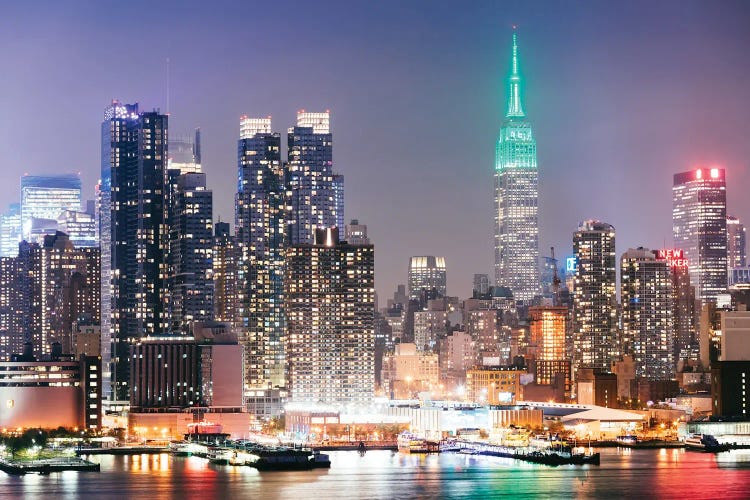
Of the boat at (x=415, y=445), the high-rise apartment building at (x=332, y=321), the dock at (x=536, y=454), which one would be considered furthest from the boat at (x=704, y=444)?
the high-rise apartment building at (x=332, y=321)

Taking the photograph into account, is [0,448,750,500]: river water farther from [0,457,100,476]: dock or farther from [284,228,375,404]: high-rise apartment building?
[284,228,375,404]: high-rise apartment building

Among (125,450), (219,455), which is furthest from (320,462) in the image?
(125,450)

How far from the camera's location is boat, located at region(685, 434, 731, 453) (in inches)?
5984

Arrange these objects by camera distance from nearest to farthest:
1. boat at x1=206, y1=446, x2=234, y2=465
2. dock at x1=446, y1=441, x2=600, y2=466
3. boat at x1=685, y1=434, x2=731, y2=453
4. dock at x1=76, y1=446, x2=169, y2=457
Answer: dock at x1=446, y1=441, x2=600, y2=466, boat at x1=206, y1=446, x2=234, y2=465, dock at x1=76, y1=446, x2=169, y2=457, boat at x1=685, y1=434, x2=731, y2=453

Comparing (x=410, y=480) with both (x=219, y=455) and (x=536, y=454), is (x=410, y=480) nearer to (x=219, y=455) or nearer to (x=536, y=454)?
(x=536, y=454)

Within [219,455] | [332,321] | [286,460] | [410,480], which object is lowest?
[410,480]

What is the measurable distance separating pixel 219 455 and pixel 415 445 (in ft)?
67.8

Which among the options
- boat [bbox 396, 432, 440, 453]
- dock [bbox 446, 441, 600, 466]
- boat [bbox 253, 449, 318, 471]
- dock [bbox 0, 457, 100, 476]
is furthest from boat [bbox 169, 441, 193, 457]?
dock [bbox 446, 441, 600, 466]

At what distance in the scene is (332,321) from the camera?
195625mm

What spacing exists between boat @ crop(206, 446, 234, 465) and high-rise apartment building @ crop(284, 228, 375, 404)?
169 feet

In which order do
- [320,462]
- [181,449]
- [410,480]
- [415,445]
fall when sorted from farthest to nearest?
[415,445] < [181,449] < [320,462] < [410,480]

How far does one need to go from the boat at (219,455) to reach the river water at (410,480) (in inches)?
53.4

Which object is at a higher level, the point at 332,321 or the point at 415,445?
the point at 332,321

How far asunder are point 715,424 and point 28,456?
2377 inches
